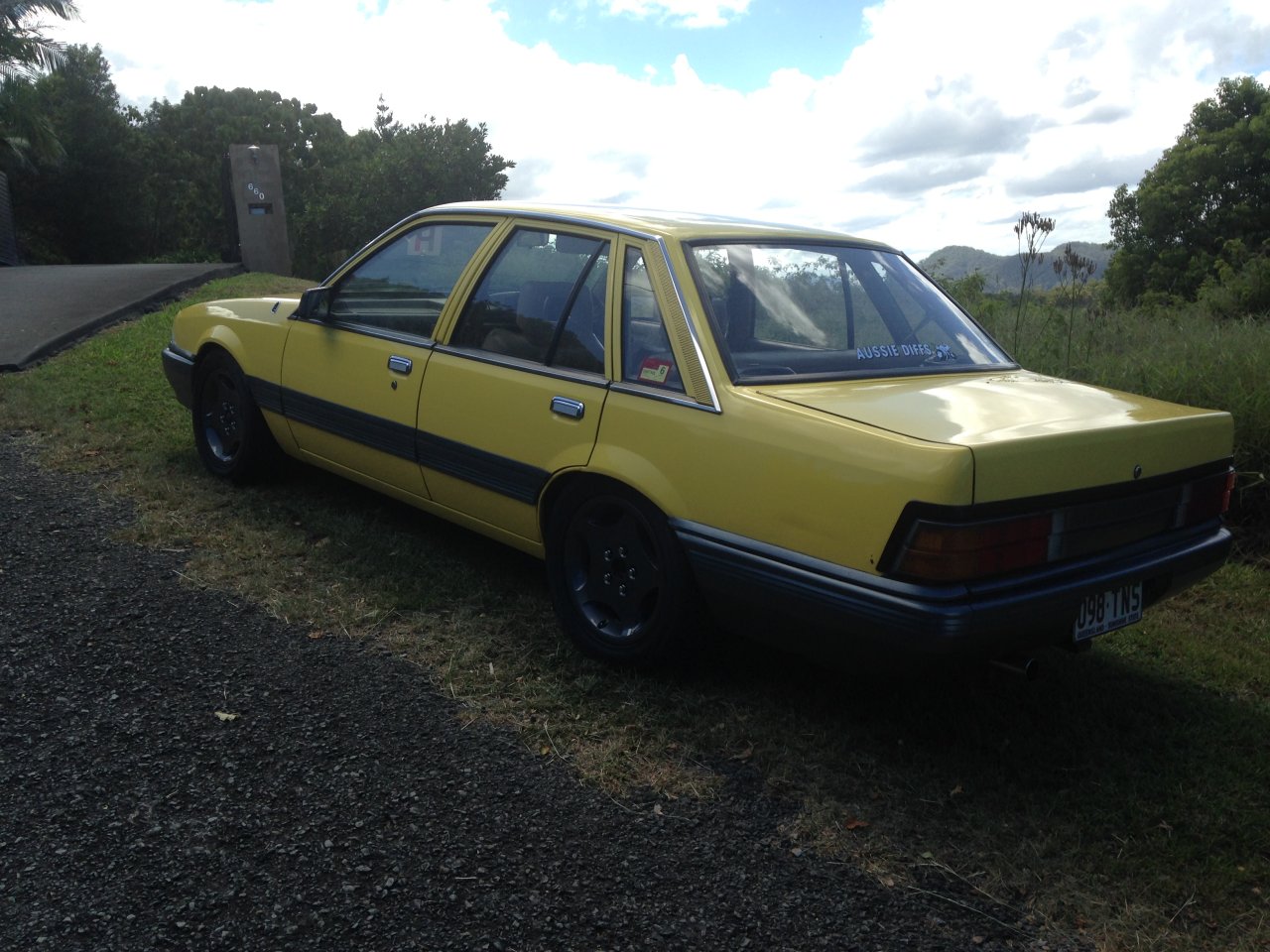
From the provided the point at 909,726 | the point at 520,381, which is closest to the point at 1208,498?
the point at 909,726

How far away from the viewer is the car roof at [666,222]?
4.05 metres

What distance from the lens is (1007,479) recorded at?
304cm

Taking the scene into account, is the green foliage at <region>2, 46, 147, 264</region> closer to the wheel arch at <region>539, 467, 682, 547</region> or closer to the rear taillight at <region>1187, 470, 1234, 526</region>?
the wheel arch at <region>539, 467, 682, 547</region>

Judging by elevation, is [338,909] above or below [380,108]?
below

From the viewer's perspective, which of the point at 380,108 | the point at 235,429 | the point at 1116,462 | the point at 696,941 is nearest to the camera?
the point at 696,941

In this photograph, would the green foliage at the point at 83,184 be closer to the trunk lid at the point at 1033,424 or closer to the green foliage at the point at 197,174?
the green foliage at the point at 197,174

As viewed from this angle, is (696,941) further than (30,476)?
No

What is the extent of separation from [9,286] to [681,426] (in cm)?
1460

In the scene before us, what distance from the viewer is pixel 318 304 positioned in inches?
204

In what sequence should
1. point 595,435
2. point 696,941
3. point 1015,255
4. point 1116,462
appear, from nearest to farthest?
1. point 696,941
2. point 1116,462
3. point 595,435
4. point 1015,255

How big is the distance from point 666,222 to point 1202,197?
112 ft

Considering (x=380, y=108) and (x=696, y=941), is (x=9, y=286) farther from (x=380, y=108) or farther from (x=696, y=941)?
(x=380, y=108)

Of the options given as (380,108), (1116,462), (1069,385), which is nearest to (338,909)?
(1116,462)

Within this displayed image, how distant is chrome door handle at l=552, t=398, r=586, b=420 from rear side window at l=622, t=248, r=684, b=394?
20 centimetres
